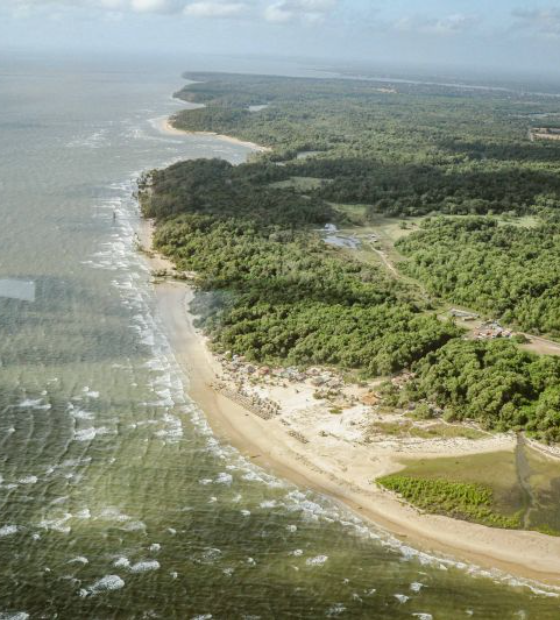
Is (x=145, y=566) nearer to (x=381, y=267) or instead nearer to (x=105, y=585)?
(x=105, y=585)

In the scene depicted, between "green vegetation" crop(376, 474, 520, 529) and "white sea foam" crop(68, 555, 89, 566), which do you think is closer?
"white sea foam" crop(68, 555, 89, 566)

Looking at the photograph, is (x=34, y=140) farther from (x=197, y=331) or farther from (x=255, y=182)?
(x=197, y=331)

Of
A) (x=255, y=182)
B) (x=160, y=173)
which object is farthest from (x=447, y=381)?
(x=160, y=173)

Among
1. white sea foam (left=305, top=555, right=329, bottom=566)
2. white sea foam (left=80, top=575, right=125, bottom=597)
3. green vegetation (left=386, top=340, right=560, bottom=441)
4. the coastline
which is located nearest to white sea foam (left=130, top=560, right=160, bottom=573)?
white sea foam (left=80, top=575, right=125, bottom=597)

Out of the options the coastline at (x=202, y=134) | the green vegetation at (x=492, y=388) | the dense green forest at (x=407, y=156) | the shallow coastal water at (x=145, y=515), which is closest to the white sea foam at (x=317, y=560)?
the shallow coastal water at (x=145, y=515)

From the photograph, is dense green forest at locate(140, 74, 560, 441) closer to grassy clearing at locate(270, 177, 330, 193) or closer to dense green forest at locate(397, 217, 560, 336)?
dense green forest at locate(397, 217, 560, 336)

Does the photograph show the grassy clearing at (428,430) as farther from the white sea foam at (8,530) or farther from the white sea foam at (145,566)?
the white sea foam at (8,530)

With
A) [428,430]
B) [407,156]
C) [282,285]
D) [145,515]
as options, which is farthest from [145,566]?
[407,156]
